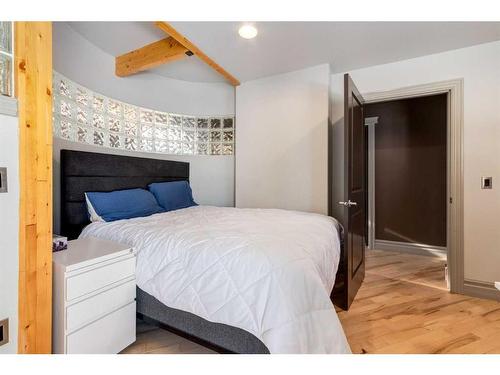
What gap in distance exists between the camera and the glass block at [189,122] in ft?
11.3

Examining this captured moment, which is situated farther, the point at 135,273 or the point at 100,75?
→ the point at 100,75

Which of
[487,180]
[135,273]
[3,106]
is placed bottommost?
[135,273]

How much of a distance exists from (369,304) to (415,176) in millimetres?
2382

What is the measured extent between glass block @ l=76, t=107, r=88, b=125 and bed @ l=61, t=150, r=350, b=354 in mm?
1056

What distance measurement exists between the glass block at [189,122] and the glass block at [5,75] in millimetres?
2386

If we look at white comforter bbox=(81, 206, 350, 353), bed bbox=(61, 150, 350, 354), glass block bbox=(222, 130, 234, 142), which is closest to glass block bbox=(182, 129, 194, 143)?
glass block bbox=(222, 130, 234, 142)

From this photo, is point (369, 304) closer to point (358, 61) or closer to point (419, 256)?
point (419, 256)

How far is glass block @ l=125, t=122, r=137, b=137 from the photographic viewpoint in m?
2.80

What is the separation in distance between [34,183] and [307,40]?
7.71ft

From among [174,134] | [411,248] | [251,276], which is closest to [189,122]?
[174,134]

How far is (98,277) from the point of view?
1325 millimetres

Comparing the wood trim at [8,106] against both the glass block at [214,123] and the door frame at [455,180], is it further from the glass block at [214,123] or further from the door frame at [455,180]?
the door frame at [455,180]
